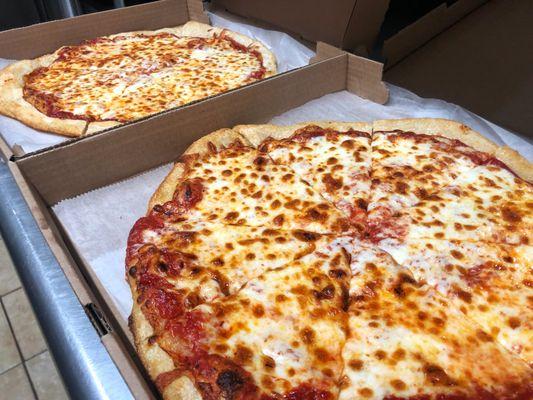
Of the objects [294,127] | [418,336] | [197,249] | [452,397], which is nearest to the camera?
[452,397]

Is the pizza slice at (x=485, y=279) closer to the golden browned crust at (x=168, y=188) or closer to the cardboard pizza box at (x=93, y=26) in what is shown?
the golden browned crust at (x=168, y=188)

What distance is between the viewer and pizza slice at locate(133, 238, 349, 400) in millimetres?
1399

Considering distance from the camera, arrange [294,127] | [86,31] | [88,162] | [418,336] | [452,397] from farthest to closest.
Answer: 1. [86,31]
2. [294,127]
3. [88,162]
4. [418,336]
5. [452,397]

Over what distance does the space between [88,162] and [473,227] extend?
1816mm

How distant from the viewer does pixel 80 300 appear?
1387mm

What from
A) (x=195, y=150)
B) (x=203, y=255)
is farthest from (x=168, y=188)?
(x=203, y=255)

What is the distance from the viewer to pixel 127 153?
2395 mm

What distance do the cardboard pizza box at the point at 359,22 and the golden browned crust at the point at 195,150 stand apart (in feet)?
4.24

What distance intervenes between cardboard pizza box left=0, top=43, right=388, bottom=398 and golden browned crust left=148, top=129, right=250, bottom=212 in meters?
0.14

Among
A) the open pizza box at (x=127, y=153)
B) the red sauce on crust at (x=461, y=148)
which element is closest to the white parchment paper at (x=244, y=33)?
the open pizza box at (x=127, y=153)

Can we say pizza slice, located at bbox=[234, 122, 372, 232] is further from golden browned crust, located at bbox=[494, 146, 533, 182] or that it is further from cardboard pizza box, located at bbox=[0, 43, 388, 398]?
golden browned crust, located at bbox=[494, 146, 533, 182]

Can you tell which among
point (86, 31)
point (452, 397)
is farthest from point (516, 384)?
point (86, 31)

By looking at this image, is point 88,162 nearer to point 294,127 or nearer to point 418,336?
point 294,127

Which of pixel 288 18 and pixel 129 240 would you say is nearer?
pixel 129 240
